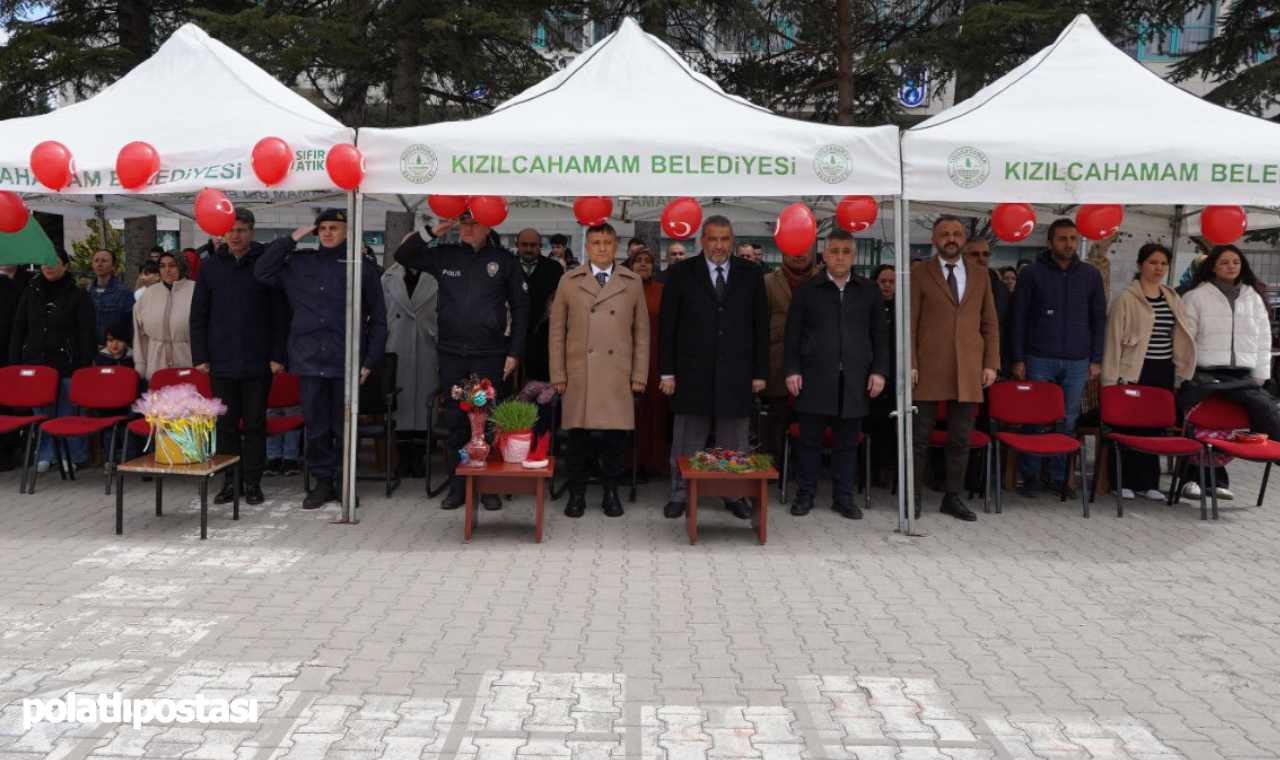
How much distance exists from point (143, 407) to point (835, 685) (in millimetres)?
4412

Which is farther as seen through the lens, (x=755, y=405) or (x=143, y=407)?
(x=755, y=405)

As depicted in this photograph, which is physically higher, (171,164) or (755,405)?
(171,164)

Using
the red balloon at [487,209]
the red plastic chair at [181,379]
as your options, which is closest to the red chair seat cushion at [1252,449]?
the red balloon at [487,209]

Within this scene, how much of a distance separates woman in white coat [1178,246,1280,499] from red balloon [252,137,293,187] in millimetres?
6592

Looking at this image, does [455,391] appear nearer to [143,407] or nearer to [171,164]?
[143,407]

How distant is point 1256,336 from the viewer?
24.3 feet

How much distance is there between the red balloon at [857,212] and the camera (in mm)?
6738

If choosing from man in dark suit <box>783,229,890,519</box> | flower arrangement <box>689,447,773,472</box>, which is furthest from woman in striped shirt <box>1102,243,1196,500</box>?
flower arrangement <box>689,447,773,472</box>

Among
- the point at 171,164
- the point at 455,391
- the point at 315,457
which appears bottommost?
the point at 315,457

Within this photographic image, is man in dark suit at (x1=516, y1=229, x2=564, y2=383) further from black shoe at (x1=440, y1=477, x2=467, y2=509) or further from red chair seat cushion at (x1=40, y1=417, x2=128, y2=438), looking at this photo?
red chair seat cushion at (x1=40, y1=417, x2=128, y2=438)

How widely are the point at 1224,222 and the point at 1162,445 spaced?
161cm

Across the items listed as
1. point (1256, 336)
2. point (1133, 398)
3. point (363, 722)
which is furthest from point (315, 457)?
point (1256, 336)

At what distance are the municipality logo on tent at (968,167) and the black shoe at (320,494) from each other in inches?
183

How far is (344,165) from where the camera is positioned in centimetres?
588
